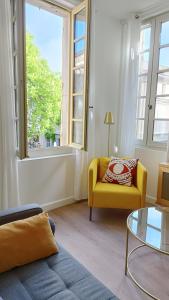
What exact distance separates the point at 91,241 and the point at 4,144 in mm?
1298

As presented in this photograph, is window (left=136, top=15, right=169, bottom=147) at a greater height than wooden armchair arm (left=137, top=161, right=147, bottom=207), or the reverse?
window (left=136, top=15, right=169, bottom=147)

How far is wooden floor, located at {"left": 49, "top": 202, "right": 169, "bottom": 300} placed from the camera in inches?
63.0

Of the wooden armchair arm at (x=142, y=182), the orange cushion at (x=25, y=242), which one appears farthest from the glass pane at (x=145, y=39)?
the orange cushion at (x=25, y=242)

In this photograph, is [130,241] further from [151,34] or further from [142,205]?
[151,34]

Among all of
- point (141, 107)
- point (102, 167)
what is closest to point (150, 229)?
point (102, 167)

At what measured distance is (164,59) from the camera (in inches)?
116

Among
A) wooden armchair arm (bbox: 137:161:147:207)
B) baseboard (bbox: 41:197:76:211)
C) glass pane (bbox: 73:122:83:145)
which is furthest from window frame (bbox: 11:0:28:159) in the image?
wooden armchair arm (bbox: 137:161:147:207)

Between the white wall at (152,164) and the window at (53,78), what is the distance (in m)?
1.08

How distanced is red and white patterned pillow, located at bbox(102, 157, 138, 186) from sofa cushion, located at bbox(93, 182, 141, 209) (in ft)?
0.57

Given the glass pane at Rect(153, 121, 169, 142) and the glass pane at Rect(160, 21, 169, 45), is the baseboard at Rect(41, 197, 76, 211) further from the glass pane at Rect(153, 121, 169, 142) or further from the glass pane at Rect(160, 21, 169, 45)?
the glass pane at Rect(160, 21, 169, 45)

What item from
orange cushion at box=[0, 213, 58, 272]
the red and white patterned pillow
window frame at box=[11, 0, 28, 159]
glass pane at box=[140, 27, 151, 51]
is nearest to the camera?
orange cushion at box=[0, 213, 58, 272]

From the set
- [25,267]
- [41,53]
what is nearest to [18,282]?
[25,267]

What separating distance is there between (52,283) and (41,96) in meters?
2.67

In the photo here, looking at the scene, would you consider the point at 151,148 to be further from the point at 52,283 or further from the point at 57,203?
the point at 52,283
